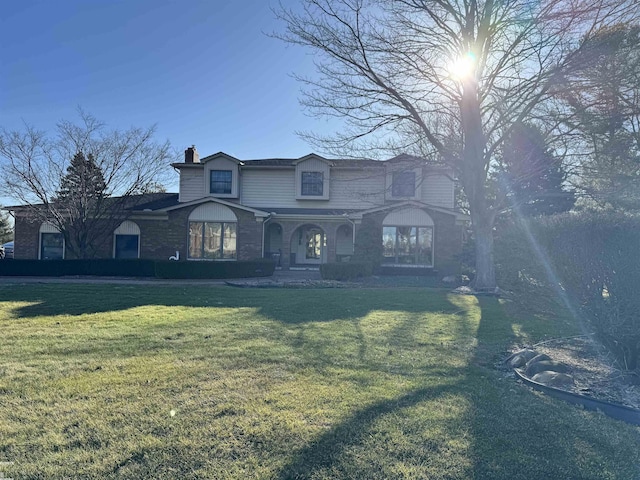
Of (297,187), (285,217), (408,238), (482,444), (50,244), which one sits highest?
(297,187)

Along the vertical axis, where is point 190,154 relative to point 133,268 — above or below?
above

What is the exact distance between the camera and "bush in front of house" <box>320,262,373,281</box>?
54.2 feet

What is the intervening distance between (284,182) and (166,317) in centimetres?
1538

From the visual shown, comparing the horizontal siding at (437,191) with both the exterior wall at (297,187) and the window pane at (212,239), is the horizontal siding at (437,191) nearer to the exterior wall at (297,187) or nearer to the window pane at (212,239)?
the exterior wall at (297,187)

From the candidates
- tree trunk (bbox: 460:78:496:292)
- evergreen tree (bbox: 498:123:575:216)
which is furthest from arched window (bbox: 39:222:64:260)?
evergreen tree (bbox: 498:123:575:216)

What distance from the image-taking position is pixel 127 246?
70.1 feet

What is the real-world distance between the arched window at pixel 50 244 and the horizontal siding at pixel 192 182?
6836mm

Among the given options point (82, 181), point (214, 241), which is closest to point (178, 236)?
point (214, 241)

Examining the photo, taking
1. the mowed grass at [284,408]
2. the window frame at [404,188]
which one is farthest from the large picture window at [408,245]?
the mowed grass at [284,408]

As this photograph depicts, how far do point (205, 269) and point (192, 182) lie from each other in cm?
854

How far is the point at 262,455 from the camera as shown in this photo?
2.97 meters

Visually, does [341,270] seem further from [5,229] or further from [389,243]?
[5,229]

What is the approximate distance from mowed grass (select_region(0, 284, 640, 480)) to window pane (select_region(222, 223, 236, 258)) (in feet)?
42.3

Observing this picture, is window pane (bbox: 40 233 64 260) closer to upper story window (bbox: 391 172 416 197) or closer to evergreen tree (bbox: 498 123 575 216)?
upper story window (bbox: 391 172 416 197)
